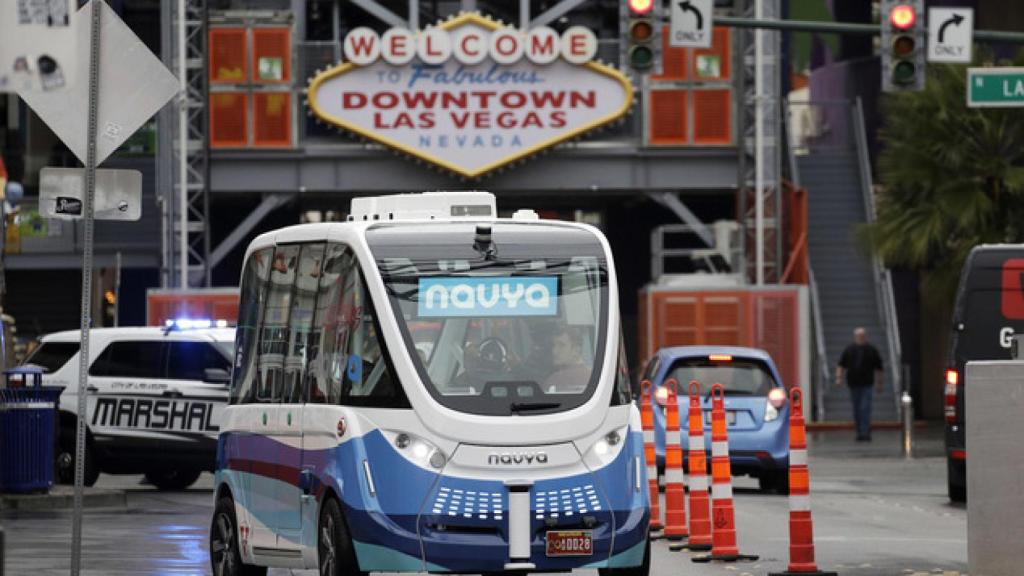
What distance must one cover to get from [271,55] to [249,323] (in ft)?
92.5

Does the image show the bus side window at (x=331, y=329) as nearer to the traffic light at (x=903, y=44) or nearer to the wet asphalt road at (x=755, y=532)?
the wet asphalt road at (x=755, y=532)

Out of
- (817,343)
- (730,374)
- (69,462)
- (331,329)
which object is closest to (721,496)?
(331,329)

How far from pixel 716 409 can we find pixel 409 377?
11.7 ft

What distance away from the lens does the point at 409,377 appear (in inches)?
498

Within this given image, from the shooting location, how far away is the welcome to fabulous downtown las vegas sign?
4138cm

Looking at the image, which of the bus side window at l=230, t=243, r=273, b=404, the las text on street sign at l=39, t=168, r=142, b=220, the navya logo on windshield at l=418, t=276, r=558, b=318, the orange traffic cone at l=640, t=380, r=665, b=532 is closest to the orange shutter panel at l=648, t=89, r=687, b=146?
the orange traffic cone at l=640, t=380, r=665, b=532

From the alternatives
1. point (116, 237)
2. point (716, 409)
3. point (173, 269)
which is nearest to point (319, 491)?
point (716, 409)

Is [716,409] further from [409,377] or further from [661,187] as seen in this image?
[661,187]

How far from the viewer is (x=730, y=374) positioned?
2509 centimetres

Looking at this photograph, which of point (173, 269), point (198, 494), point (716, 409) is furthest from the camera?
point (173, 269)

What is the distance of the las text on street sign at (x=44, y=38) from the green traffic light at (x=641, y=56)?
18726 mm

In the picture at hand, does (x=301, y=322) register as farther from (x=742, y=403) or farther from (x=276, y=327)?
(x=742, y=403)

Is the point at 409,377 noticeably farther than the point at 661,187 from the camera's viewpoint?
No

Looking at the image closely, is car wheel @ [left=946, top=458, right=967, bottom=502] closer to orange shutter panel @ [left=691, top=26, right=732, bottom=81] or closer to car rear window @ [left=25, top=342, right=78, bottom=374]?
car rear window @ [left=25, top=342, right=78, bottom=374]
